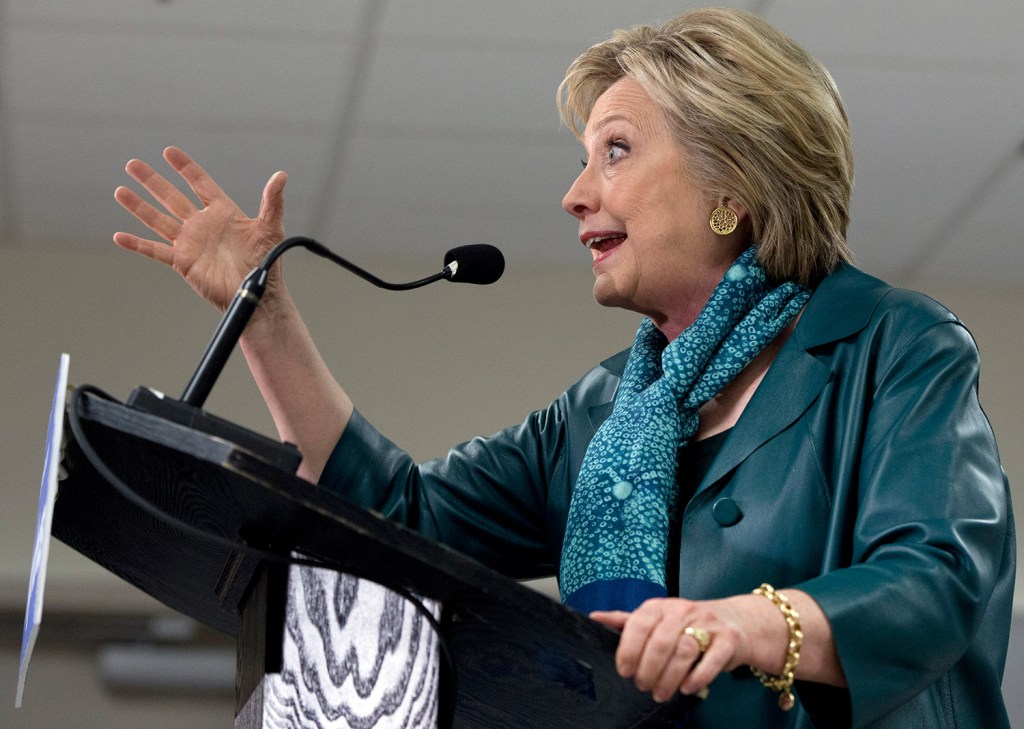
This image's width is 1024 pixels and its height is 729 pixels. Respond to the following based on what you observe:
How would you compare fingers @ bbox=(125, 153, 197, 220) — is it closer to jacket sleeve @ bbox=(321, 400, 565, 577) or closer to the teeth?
jacket sleeve @ bbox=(321, 400, 565, 577)

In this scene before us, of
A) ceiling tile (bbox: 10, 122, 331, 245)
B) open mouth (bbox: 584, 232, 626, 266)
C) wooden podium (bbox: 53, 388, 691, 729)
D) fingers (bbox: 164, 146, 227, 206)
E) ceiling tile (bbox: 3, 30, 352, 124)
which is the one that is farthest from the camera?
ceiling tile (bbox: 10, 122, 331, 245)

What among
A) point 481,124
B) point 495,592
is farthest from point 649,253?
point 481,124

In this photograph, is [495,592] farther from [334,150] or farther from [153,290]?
[153,290]

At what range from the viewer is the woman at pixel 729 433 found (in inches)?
41.5

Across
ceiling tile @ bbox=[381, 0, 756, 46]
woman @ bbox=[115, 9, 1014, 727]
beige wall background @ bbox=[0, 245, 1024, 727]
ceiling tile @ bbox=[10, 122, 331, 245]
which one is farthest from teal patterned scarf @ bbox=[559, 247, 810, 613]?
beige wall background @ bbox=[0, 245, 1024, 727]

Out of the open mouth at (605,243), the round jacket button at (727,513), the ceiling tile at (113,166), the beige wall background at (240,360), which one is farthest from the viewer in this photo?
the beige wall background at (240,360)

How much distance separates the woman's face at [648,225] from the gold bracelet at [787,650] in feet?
2.01

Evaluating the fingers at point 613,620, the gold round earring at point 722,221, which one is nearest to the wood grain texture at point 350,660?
the fingers at point 613,620

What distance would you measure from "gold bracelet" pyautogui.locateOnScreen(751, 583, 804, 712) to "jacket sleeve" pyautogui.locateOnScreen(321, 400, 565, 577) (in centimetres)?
62

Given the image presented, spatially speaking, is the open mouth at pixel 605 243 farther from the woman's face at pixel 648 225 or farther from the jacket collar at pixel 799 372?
the jacket collar at pixel 799 372

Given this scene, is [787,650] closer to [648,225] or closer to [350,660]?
[350,660]

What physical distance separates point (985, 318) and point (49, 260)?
3209 millimetres

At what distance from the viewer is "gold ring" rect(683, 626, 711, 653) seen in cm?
94

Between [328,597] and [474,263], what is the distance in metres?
0.40
